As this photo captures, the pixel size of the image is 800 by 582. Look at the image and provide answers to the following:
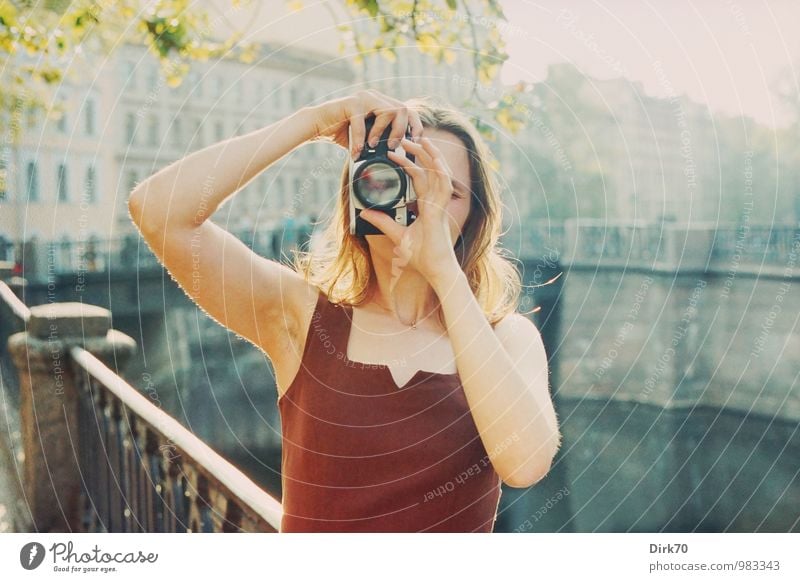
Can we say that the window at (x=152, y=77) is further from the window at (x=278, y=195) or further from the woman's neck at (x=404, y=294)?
the woman's neck at (x=404, y=294)

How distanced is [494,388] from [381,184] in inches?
10.3

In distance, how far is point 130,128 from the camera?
1.05m

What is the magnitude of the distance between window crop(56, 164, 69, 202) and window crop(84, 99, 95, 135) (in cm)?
6

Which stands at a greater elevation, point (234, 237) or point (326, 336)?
point (234, 237)

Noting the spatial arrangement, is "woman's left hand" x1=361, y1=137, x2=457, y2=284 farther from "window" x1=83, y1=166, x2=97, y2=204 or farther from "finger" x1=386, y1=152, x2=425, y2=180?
"window" x1=83, y1=166, x2=97, y2=204

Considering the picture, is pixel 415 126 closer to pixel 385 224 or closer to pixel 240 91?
pixel 385 224

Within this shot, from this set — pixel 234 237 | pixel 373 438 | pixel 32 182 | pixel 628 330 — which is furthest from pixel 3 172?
pixel 628 330

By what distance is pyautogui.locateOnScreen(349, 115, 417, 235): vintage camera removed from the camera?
0.80 metres

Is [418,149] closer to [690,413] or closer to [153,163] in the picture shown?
[153,163]

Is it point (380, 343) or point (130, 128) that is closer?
point (380, 343)

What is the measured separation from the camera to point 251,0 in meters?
1.04

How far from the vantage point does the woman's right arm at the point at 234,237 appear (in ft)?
2.35

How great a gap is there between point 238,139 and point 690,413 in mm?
1129
